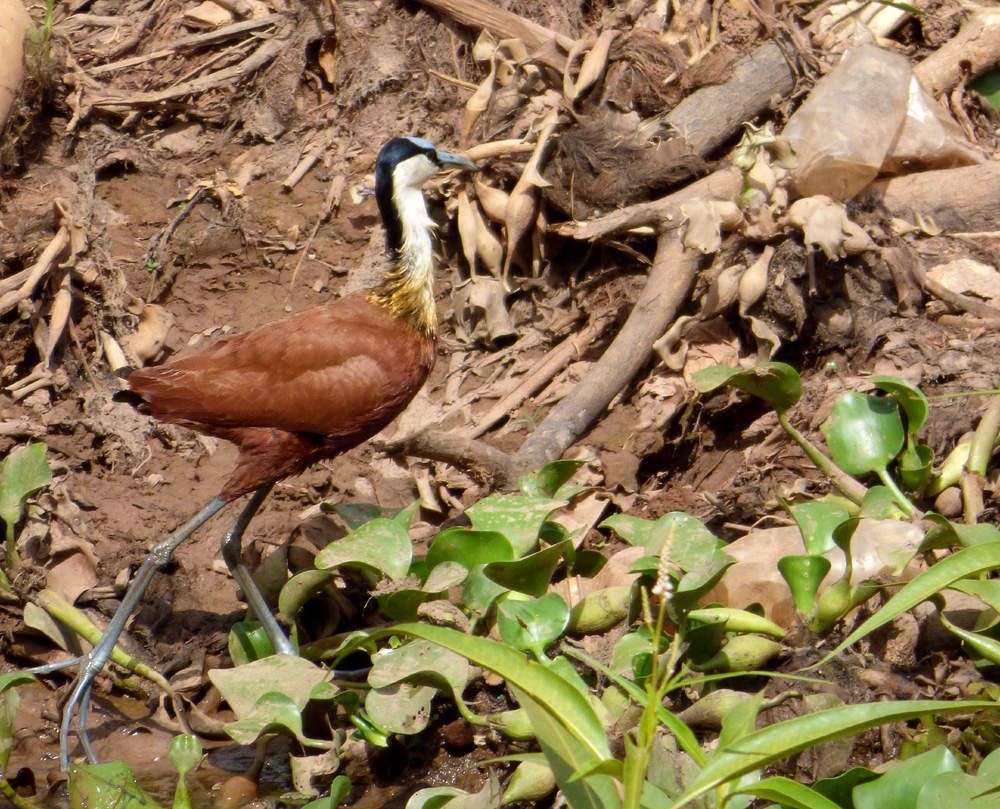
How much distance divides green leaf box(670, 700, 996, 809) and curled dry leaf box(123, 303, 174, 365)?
182 inches

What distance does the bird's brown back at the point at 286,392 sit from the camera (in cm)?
490

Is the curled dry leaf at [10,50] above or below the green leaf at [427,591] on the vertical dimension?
above

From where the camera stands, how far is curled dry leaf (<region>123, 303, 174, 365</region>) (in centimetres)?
637

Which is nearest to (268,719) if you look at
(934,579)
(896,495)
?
(934,579)

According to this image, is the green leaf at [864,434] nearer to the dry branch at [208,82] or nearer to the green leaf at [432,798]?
the green leaf at [432,798]

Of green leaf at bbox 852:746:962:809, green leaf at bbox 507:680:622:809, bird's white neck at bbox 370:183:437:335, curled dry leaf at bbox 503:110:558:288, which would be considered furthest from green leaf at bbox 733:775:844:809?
curled dry leaf at bbox 503:110:558:288

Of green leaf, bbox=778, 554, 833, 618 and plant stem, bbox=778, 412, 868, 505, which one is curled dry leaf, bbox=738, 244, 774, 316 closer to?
plant stem, bbox=778, 412, 868, 505

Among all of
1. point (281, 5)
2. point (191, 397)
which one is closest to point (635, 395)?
point (191, 397)

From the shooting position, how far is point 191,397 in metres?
4.91

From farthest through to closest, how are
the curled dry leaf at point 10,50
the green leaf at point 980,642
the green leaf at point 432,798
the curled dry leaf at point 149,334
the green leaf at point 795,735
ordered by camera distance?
1. the curled dry leaf at point 10,50
2. the curled dry leaf at point 149,334
3. the green leaf at point 980,642
4. the green leaf at point 432,798
5. the green leaf at point 795,735

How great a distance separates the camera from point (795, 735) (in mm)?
2396

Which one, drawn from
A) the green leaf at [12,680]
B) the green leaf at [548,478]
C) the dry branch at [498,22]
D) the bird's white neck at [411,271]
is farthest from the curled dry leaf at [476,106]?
the green leaf at [12,680]

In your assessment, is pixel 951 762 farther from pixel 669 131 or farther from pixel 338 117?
pixel 338 117

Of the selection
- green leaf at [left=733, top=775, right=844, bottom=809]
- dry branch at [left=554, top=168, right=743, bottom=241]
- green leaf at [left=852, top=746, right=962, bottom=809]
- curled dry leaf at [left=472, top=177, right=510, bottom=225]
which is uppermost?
green leaf at [left=733, top=775, right=844, bottom=809]
